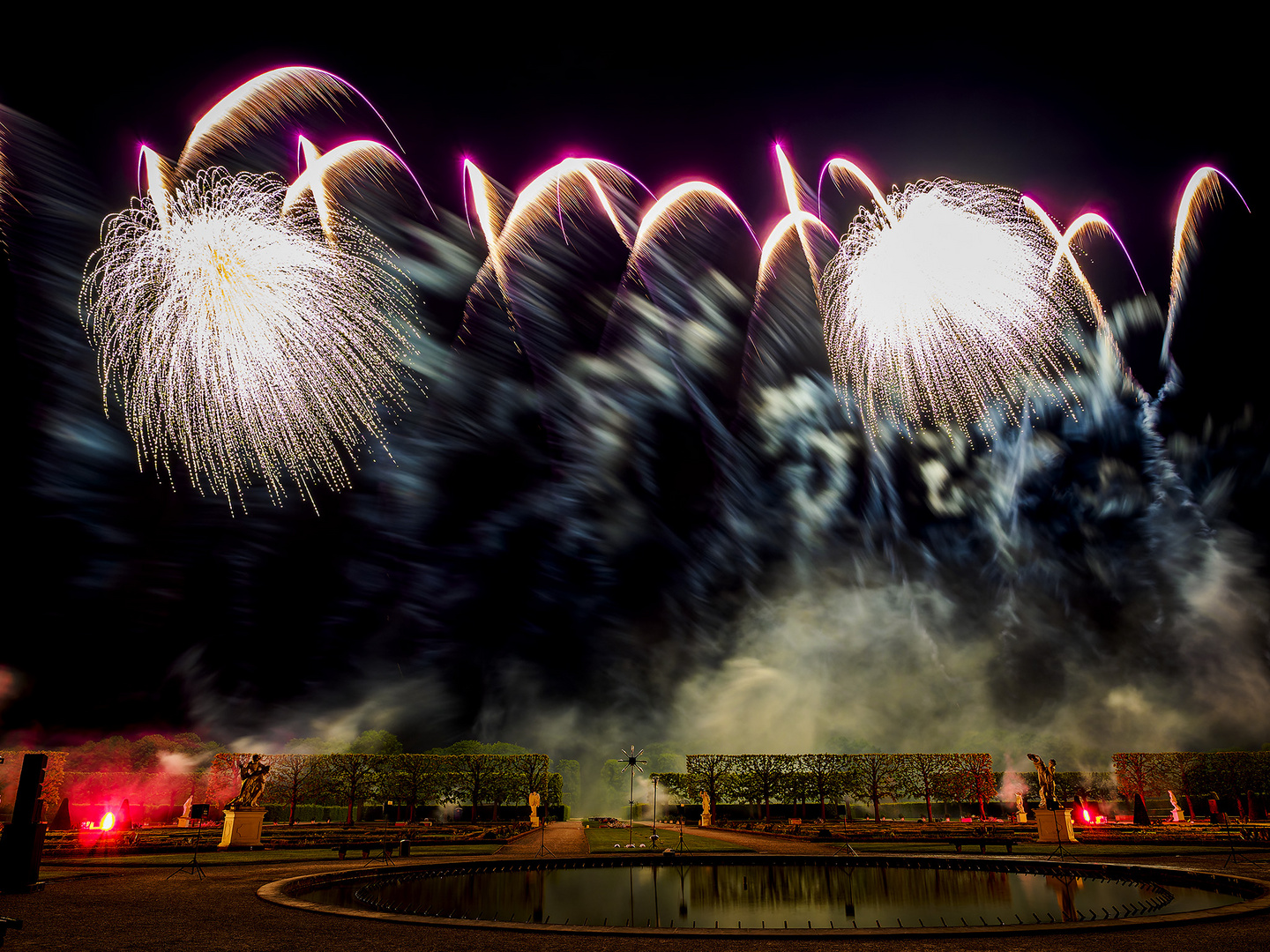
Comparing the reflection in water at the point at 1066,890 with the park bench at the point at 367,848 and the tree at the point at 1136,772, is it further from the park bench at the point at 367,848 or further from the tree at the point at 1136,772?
the tree at the point at 1136,772

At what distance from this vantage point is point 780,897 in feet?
61.8

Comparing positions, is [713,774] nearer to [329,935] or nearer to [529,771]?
[529,771]

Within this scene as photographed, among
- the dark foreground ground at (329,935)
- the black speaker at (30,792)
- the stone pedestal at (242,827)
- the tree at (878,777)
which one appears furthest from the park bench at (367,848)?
the tree at (878,777)

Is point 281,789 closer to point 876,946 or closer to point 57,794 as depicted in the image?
point 57,794

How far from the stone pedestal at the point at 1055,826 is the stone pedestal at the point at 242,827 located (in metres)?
31.3

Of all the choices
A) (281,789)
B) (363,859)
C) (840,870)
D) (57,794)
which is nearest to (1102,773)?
(840,870)

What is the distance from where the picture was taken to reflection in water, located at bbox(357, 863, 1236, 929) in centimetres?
1555

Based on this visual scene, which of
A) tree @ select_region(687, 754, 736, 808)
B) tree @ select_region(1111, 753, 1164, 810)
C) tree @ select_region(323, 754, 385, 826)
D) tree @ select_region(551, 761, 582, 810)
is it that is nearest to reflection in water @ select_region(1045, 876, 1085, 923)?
tree @ select_region(1111, 753, 1164, 810)

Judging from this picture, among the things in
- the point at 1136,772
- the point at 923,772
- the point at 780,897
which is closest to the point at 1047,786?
the point at 780,897

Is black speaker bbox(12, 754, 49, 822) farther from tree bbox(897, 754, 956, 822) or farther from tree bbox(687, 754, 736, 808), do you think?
tree bbox(897, 754, 956, 822)

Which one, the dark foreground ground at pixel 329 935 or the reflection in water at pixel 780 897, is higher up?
the dark foreground ground at pixel 329 935

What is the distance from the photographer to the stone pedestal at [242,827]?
31.0 m

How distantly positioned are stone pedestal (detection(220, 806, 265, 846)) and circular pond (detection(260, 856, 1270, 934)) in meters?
11.7

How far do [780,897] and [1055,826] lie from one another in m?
17.9
